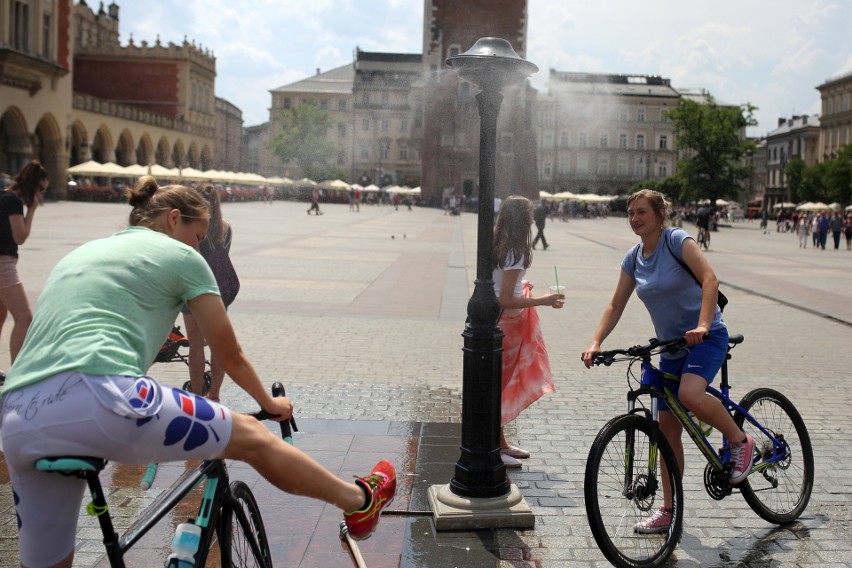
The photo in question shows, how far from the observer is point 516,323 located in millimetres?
5832

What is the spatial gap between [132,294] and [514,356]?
3598 mm

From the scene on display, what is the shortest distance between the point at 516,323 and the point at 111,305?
3.62 meters

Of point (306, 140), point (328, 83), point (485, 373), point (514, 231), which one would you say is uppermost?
point (328, 83)

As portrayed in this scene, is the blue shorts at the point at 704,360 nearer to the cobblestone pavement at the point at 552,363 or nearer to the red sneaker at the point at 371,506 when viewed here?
the cobblestone pavement at the point at 552,363

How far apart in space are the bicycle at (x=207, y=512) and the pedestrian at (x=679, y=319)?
1892 mm

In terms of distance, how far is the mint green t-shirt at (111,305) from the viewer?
2.43 m

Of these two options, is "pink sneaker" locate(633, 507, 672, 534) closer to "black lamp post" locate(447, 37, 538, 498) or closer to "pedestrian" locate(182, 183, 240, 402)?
"black lamp post" locate(447, 37, 538, 498)

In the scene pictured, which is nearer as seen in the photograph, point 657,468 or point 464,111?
point 657,468

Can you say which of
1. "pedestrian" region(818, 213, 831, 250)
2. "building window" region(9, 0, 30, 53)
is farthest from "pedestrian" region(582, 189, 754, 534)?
"building window" region(9, 0, 30, 53)

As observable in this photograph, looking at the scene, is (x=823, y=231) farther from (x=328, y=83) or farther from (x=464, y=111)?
(x=328, y=83)

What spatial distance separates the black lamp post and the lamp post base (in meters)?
0.06

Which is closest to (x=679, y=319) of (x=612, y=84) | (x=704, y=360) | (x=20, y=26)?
(x=704, y=360)

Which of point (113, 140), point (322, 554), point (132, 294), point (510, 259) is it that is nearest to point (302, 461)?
point (132, 294)

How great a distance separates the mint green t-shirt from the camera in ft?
7.97
